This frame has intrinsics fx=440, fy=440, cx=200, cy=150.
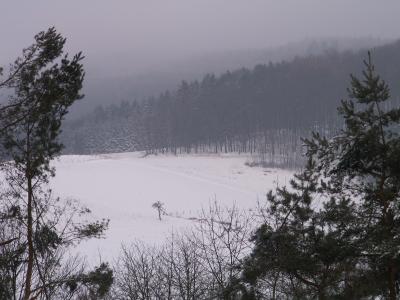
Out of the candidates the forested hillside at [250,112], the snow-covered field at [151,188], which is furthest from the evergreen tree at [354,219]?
the forested hillside at [250,112]

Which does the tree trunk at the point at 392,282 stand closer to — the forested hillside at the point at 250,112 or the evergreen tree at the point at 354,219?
the evergreen tree at the point at 354,219

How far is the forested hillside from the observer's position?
314ft

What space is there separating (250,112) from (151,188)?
5072cm

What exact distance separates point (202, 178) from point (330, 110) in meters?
46.8

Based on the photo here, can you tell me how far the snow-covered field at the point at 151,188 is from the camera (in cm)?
3747

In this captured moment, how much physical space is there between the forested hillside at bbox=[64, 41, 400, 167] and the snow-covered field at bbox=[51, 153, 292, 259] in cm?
1426

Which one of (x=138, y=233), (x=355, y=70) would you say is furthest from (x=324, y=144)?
(x=355, y=70)

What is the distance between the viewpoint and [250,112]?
334ft

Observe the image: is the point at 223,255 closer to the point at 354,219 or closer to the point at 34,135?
the point at 354,219

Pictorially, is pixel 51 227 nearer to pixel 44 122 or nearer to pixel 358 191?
pixel 44 122

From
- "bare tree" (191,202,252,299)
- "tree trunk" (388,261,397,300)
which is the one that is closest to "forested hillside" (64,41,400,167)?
"bare tree" (191,202,252,299)

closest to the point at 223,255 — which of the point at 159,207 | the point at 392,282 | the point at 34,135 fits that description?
the point at 392,282

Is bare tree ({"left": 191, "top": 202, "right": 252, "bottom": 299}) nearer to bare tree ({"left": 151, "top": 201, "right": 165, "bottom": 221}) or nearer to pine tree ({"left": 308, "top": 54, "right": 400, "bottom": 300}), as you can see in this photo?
pine tree ({"left": 308, "top": 54, "right": 400, "bottom": 300})

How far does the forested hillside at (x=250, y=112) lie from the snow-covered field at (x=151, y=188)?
46.8ft
